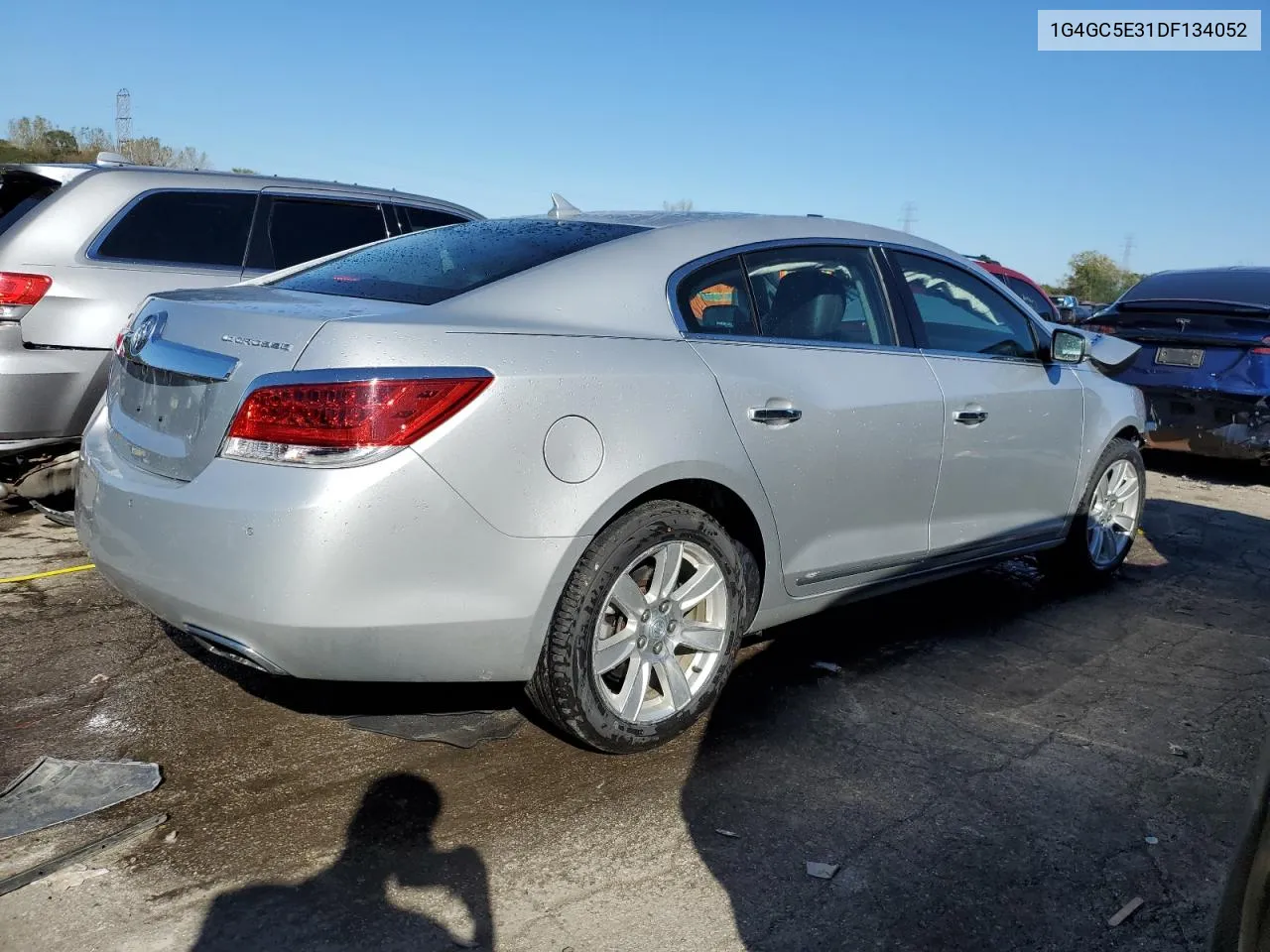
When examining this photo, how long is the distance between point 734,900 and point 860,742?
1.03 metres

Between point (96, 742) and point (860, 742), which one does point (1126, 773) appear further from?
point (96, 742)

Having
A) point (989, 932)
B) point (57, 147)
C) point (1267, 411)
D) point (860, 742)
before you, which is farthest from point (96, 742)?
point (57, 147)

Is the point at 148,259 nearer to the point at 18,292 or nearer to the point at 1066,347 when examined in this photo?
the point at 18,292

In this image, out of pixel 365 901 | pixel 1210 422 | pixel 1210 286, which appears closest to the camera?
pixel 365 901

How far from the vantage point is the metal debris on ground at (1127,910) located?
8.89 ft

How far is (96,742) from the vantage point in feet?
11.4

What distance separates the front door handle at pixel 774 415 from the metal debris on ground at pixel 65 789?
199cm

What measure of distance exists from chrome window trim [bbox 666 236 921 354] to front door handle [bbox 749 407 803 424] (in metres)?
0.23

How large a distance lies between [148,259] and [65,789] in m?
3.40

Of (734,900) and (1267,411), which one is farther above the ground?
(1267,411)

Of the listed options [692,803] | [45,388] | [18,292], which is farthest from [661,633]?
[18,292]

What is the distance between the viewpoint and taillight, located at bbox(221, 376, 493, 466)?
2.83 m

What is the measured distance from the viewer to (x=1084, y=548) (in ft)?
17.7

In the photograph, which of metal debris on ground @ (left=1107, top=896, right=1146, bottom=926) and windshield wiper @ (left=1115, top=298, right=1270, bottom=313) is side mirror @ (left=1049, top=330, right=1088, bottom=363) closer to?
metal debris on ground @ (left=1107, top=896, right=1146, bottom=926)
